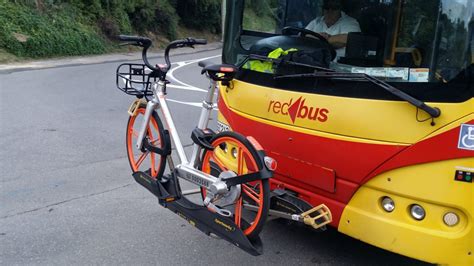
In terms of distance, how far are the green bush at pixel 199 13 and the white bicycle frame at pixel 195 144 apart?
31.6 m

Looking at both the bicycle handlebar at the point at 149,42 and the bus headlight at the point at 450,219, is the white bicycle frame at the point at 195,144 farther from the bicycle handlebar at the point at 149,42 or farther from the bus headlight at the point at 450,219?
the bus headlight at the point at 450,219

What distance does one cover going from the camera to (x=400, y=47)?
3.56 meters

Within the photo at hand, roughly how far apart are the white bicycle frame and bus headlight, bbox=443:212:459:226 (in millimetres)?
1406

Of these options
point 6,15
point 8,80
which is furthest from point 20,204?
point 6,15

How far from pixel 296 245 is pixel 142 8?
1065 inches

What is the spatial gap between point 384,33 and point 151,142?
82.7 inches

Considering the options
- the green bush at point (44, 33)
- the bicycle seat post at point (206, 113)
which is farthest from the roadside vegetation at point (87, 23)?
the bicycle seat post at point (206, 113)

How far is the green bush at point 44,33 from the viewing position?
19.5 m

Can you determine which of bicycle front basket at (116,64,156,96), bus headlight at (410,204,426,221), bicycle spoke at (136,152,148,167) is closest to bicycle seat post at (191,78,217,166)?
bicycle front basket at (116,64,156,96)

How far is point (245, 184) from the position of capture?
3.45m

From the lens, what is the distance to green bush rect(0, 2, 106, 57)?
19531 mm

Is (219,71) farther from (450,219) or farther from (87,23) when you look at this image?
(87,23)

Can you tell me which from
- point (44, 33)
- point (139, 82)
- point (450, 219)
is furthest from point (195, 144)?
point (44, 33)

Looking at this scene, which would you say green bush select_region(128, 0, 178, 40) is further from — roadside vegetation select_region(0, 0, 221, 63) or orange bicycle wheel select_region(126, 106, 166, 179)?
orange bicycle wheel select_region(126, 106, 166, 179)
